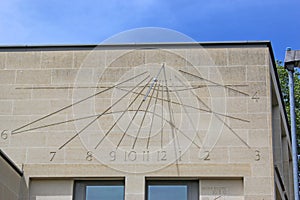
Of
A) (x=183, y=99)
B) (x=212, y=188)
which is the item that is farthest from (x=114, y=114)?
(x=212, y=188)

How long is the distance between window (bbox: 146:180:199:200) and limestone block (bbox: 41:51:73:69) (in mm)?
3473

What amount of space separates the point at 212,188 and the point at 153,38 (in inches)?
152

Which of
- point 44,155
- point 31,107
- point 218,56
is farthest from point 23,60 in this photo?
point 218,56

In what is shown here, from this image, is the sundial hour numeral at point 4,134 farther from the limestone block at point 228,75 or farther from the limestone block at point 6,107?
the limestone block at point 228,75

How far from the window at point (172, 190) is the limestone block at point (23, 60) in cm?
396

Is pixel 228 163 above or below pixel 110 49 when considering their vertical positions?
below

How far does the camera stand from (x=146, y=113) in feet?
50.5

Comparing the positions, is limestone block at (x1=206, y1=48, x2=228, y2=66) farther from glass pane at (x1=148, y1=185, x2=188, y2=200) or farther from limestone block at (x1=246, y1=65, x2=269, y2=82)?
glass pane at (x1=148, y1=185, x2=188, y2=200)

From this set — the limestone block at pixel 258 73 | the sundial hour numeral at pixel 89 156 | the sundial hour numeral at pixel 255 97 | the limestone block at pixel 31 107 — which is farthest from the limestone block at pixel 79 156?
the limestone block at pixel 258 73

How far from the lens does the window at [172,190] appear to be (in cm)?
1495

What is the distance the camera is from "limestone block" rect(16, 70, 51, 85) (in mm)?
15891

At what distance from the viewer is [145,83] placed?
15656 mm

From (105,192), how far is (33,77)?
3237 mm

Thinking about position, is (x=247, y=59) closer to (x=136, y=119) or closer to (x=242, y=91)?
(x=242, y=91)
